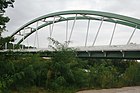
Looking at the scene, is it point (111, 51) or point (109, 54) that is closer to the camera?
point (111, 51)

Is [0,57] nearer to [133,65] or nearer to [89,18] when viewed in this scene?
[89,18]

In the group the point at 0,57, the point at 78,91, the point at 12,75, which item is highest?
the point at 0,57

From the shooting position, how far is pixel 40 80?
33.9 metres

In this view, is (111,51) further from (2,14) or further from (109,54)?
(2,14)

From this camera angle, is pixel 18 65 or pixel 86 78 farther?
pixel 86 78

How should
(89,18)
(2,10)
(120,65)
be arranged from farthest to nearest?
(120,65)
(89,18)
(2,10)

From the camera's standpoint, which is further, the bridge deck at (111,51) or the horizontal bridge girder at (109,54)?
the horizontal bridge girder at (109,54)

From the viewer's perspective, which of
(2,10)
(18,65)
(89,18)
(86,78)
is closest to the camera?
(2,10)

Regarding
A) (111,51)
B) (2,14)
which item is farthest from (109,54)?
(2,14)

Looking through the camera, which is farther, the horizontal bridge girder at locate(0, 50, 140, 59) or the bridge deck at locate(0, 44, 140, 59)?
the horizontal bridge girder at locate(0, 50, 140, 59)

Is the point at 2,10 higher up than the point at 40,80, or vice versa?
the point at 2,10

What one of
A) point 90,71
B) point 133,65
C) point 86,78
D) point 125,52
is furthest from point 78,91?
point 133,65

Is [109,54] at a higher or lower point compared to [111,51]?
lower

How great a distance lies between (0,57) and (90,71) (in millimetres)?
15593
